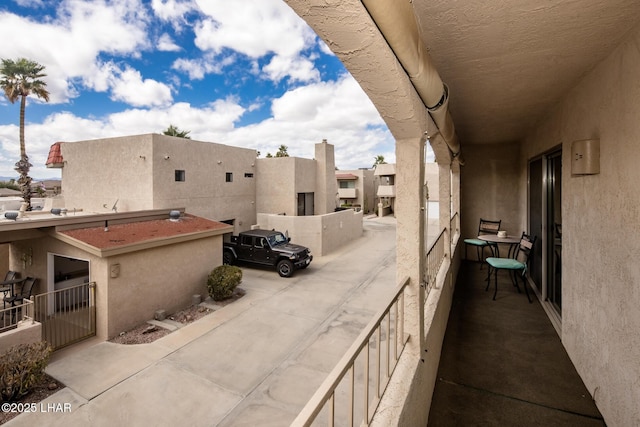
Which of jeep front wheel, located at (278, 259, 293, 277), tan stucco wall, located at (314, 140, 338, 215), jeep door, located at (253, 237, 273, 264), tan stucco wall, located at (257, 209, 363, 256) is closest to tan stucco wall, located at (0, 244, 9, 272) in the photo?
jeep door, located at (253, 237, 273, 264)

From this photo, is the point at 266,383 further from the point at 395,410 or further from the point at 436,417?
the point at 395,410

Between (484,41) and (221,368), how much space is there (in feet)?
17.5

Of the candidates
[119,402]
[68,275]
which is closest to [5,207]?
[68,275]

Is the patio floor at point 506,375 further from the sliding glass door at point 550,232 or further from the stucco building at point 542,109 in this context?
the sliding glass door at point 550,232

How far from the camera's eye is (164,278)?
6840 millimetres

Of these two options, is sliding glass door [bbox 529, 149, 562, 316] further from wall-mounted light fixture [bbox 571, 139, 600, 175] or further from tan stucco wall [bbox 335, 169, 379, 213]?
tan stucco wall [bbox 335, 169, 379, 213]

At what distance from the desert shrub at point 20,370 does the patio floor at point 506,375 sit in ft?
17.7

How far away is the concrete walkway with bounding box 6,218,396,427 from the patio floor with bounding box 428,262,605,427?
1900mm

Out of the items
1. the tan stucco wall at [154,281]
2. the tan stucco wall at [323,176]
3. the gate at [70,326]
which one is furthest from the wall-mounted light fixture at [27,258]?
the tan stucco wall at [323,176]

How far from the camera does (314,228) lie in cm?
1252

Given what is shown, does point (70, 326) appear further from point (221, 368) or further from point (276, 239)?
point (276, 239)

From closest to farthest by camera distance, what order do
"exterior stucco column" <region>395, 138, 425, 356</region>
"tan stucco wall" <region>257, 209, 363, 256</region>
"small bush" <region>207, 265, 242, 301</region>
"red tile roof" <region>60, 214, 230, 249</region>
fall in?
"exterior stucco column" <region>395, 138, 425, 356</region> < "red tile roof" <region>60, 214, 230, 249</region> < "small bush" <region>207, 265, 242, 301</region> < "tan stucco wall" <region>257, 209, 363, 256</region>

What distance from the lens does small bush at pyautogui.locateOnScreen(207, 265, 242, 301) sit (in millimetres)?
7379

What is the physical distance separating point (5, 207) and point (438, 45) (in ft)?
74.4
